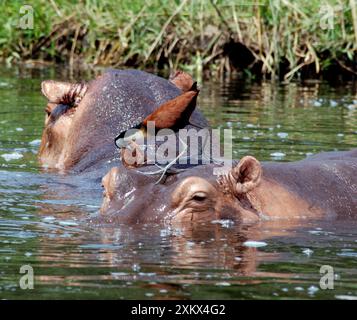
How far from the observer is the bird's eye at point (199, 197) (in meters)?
6.00

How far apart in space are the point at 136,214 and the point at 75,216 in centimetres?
88

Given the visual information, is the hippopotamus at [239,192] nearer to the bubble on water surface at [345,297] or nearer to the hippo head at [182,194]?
the hippo head at [182,194]

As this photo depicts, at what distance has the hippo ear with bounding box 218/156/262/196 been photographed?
6047mm

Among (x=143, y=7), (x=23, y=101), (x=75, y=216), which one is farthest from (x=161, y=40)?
(x=75, y=216)

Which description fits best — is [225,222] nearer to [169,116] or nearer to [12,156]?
[169,116]

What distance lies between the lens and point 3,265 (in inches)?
214

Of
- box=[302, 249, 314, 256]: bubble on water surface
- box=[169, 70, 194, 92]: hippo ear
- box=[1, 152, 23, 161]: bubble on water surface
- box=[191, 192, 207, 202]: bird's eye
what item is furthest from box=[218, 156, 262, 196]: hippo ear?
box=[1, 152, 23, 161]: bubble on water surface

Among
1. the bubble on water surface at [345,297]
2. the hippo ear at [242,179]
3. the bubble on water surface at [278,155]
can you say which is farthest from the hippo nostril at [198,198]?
the bubble on water surface at [278,155]

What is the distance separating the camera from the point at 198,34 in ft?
54.3

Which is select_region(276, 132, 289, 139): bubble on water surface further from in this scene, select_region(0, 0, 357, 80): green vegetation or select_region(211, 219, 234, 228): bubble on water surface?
select_region(211, 219, 234, 228): bubble on water surface

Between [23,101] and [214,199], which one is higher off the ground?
[214,199]

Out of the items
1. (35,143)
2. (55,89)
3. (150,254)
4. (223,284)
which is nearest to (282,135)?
(35,143)
